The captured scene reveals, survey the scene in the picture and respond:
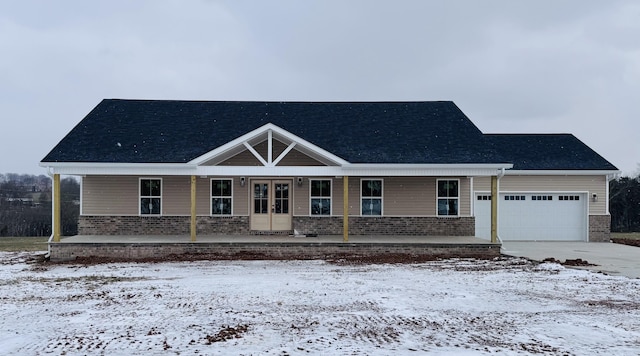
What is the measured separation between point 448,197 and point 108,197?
37.3 feet

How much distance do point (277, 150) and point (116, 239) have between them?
5.75 metres

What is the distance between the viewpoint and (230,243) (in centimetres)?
1575

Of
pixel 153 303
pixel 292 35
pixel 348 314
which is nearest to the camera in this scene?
pixel 348 314

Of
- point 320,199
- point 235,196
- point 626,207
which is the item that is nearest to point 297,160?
point 320,199

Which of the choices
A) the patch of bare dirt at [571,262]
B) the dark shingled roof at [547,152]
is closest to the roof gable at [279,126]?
the dark shingled roof at [547,152]

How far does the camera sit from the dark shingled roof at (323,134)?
55.2ft

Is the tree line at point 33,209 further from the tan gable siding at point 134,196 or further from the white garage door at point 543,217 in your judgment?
the white garage door at point 543,217

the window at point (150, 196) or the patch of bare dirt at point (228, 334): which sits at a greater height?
the window at point (150, 196)

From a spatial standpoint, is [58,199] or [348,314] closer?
[348,314]

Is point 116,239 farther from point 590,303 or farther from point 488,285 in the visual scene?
point 590,303

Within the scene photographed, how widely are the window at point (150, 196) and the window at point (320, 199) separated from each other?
5089mm

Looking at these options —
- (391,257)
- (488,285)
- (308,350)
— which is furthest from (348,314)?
(391,257)

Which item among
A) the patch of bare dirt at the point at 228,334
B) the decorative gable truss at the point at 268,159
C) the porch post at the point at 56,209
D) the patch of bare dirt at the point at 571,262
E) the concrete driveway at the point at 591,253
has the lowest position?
the concrete driveway at the point at 591,253

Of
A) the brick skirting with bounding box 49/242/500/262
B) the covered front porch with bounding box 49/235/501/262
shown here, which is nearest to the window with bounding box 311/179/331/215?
the covered front porch with bounding box 49/235/501/262
